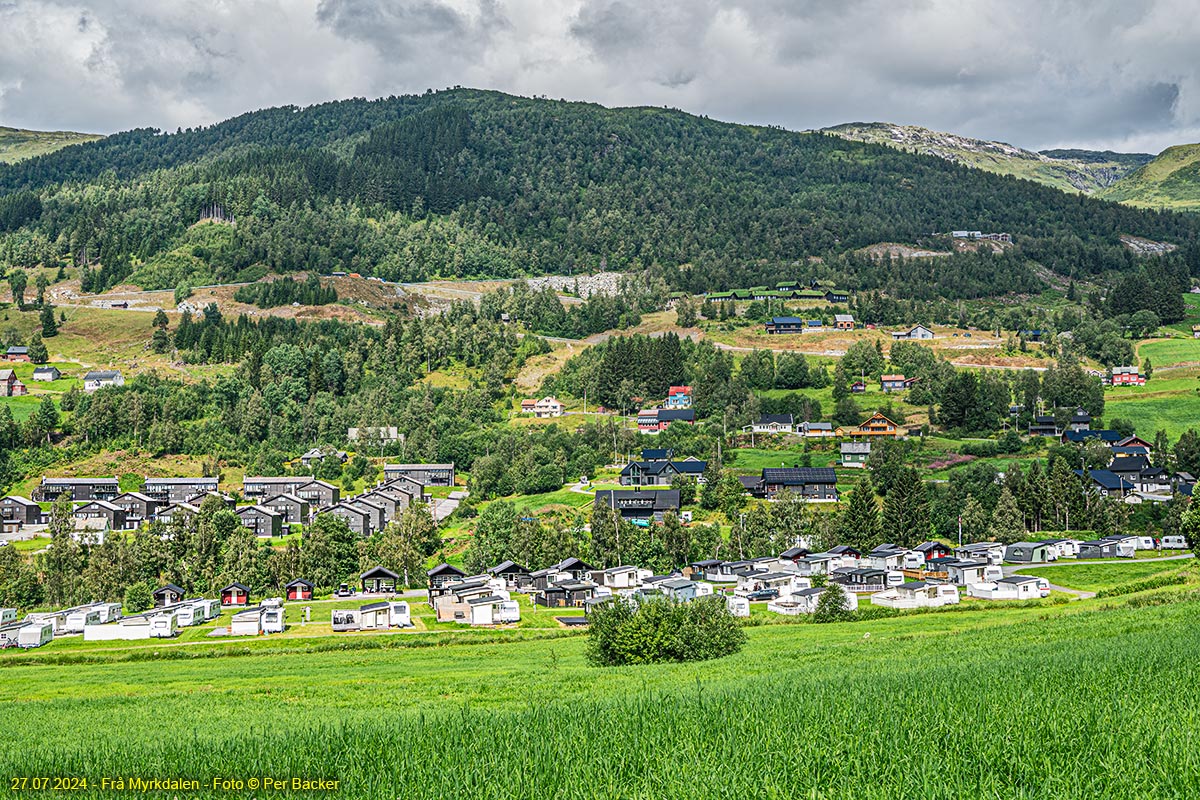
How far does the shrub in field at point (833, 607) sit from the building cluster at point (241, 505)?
51.3 metres

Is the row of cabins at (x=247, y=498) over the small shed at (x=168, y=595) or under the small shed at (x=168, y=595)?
over

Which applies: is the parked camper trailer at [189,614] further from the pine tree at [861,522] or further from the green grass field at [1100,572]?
the green grass field at [1100,572]

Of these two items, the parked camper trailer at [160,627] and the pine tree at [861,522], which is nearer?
the parked camper trailer at [160,627]

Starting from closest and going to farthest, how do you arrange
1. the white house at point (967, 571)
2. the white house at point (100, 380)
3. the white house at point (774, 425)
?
the white house at point (967, 571) < the white house at point (774, 425) < the white house at point (100, 380)

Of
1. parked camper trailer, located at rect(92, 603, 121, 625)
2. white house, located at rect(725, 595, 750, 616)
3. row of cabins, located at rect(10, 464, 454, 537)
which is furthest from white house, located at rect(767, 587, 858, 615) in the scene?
row of cabins, located at rect(10, 464, 454, 537)

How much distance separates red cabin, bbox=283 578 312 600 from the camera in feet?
269

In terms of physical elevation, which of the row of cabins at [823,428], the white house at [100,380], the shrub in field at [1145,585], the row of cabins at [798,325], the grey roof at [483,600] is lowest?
the grey roof at [483,600]

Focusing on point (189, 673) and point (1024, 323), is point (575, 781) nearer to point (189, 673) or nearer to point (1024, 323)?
point (189, 673)

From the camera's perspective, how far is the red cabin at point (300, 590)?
8212 cm

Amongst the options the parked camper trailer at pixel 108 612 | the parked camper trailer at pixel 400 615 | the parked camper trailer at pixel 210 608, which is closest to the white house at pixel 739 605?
the parked camper trailer at pixel 400 615

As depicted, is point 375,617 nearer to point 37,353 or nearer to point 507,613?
point 507,613

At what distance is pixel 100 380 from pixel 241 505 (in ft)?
160

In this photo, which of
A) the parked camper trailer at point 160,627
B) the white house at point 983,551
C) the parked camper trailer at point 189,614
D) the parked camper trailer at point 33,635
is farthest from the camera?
the white house at point 983,551

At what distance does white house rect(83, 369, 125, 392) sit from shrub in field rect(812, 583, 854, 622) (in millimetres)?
114900
